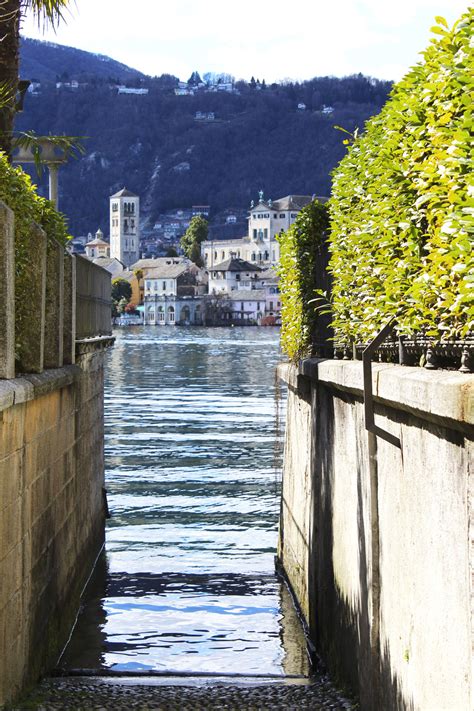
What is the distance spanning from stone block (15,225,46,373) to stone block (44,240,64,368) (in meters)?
1.39

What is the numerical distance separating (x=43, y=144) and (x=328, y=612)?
7004mm

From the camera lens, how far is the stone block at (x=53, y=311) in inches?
513

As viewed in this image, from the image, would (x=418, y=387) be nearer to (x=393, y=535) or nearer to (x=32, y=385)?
(x=393, y=535)

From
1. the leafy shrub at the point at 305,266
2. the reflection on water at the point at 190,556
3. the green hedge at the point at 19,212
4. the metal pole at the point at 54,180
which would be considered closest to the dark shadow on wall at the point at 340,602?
the reflection on water at the point at 190,556

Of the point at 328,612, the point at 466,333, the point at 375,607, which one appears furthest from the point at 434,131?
the point at 328,612

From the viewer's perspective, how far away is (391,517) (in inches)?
323

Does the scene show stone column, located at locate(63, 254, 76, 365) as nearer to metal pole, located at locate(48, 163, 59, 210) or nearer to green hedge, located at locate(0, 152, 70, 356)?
green hedge, located at locate(0, 152, 70, 356)

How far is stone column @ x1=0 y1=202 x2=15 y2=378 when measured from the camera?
30.5 feet

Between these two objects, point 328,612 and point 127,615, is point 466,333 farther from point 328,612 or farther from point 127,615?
point 127,615

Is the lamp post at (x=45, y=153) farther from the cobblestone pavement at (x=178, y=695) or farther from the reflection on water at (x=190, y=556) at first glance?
the cobblestone pavement at (x=178, y=695)

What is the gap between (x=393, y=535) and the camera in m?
8.11

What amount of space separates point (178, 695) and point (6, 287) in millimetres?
3988

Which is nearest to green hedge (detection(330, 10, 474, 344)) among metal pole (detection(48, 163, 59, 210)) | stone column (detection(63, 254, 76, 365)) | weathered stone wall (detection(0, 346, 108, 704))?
weathered stone wall (detection(0, 346, 108, 704))

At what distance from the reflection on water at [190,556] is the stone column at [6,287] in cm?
507
